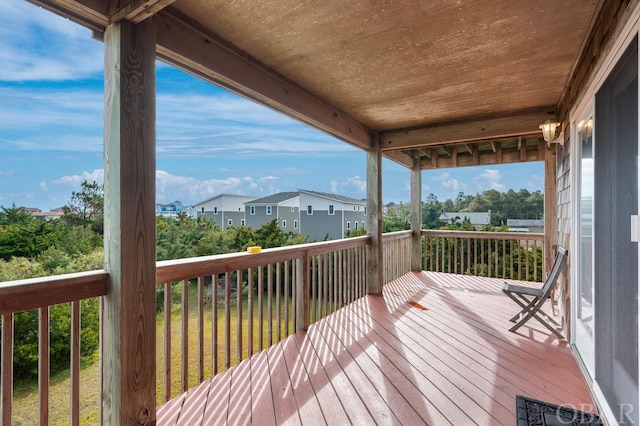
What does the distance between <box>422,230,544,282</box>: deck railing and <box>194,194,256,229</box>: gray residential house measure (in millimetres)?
4807

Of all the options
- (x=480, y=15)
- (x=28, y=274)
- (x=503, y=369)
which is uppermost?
(x=480, y=15)

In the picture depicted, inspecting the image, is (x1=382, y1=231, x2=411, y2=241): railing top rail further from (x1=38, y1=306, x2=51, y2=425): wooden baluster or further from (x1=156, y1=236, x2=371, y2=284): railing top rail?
(x1=38, y1=306, x2=51, y2=425): wooden baluster

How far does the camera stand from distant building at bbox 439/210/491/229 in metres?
6.77

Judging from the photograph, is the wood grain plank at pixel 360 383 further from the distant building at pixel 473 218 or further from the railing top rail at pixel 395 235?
the distant building at pixel 473 218

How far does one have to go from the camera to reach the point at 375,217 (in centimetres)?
465

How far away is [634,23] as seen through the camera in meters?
1.40

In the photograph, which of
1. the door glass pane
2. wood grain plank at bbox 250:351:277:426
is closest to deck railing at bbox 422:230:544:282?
the door glass pane

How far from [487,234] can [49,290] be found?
6.37 metres

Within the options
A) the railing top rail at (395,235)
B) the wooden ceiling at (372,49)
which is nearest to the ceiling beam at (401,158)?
the railing top rail at (395,235)

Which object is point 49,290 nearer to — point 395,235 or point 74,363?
point 74,363

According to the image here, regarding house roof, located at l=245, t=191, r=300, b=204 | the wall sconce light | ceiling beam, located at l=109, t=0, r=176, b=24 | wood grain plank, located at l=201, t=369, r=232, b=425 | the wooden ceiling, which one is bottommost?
wood grain plank, located at l=201, t=369, r=232, b=425

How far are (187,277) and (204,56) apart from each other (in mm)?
1494

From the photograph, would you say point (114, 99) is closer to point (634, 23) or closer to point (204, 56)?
point (204, 56)

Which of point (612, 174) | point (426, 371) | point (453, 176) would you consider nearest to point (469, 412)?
point (426, 371)
